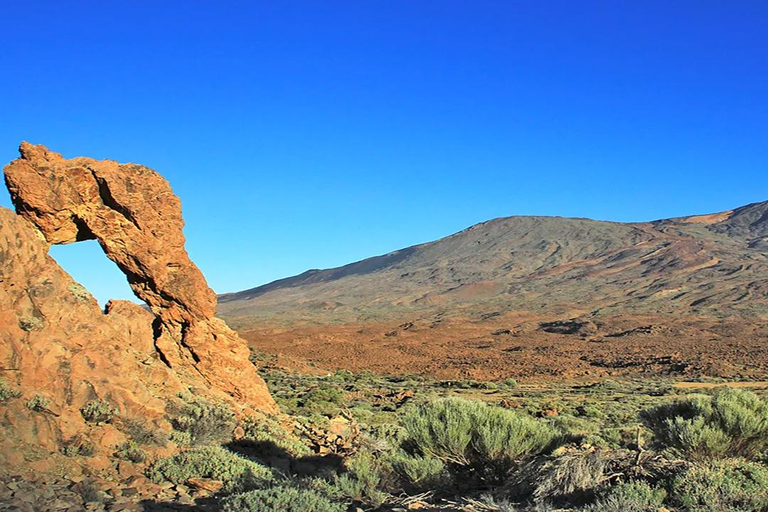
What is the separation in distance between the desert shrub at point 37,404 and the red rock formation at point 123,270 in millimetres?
716

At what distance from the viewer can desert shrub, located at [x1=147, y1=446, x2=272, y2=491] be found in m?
7.96

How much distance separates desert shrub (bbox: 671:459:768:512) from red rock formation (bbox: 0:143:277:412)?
8.52 metres

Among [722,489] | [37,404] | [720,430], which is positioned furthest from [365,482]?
[37,404]

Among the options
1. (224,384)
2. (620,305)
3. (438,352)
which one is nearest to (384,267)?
(620,305)

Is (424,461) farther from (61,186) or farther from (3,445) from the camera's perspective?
(61,186)

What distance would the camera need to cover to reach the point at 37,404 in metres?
8.18

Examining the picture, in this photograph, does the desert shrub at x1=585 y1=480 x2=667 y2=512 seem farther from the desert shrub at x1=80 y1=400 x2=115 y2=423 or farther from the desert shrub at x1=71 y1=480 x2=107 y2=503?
the desert shrub at x1=80 y1=400 x2=115 y2=423

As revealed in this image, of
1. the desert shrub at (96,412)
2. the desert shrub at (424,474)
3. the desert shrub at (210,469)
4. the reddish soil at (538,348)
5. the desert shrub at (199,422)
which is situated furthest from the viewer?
the reddish soil at (538,348)

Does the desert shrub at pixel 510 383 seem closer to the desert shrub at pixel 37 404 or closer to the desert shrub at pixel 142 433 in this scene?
the desert shrub at pixel 142 433

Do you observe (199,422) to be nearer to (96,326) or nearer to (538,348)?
(96,326)

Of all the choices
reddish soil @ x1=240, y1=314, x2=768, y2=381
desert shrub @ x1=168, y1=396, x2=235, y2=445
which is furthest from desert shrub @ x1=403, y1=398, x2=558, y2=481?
reddish soil @ x1=240, y1=314, x2=768, y2=381

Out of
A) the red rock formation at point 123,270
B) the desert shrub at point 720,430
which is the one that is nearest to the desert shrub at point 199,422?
the red rock formation at point 123,270

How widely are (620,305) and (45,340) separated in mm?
71580

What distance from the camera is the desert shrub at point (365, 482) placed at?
680 cm
